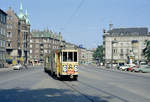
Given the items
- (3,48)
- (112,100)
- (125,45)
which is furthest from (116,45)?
(112,100)

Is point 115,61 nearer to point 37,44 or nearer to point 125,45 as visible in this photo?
point 125,45

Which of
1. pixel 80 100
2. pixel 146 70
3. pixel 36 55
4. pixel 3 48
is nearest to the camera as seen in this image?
pixel 80 100

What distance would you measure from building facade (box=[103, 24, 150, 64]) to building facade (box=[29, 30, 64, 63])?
3273cm

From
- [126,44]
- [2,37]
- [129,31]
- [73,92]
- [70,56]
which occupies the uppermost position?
[129,31]

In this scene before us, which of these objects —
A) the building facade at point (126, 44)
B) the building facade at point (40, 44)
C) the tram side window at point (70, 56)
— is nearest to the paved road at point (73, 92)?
the tram side window at point (70, 56)

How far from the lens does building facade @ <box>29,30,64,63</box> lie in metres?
125

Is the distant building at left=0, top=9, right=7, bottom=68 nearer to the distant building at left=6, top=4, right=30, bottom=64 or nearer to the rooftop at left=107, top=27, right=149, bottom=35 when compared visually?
the distant building at left=6, top=4, right=30, bottom=64

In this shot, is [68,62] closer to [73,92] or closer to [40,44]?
[73,92]

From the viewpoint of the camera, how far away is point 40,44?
424ft

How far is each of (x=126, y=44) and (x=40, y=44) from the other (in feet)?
155

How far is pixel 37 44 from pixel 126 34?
155ft

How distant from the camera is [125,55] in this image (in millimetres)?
99312

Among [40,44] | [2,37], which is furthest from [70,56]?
[40,44]

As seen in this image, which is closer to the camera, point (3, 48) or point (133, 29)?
point (3, 48)
